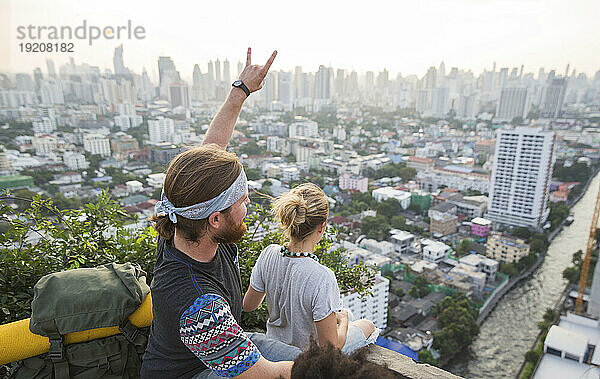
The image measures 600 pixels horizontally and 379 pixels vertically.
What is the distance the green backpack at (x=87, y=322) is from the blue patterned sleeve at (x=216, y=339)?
34 centimetres

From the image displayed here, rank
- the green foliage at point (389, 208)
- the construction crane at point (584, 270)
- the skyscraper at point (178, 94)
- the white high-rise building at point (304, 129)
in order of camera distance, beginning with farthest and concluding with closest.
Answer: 1. the white high-rise building at point (304, 129)
2. the green foliage at point (389, 208)
3. the skyscraper at point (178, 94)
4. the construction crane at point (584, 270)

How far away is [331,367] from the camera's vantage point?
478 mm

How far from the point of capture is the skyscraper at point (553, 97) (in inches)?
995

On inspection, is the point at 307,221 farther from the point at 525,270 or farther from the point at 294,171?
the point at 294,171

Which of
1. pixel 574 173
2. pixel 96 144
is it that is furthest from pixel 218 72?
pixel 574 173

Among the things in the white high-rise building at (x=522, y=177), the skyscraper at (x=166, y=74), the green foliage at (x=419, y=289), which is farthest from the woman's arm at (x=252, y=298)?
the white high-rise building at (x=522, y=177)

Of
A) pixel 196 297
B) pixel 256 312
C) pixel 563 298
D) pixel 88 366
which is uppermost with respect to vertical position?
pixel 196 297

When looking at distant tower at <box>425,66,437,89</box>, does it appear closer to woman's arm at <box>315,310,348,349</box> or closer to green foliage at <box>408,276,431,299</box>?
green foliage at <box>408,276,431,299</box>

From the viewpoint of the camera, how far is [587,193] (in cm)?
1705

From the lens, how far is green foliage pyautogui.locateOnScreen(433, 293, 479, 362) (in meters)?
7.70

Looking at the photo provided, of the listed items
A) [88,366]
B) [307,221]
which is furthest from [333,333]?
[88,366]

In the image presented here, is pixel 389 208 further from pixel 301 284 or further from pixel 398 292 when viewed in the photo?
pixel 301 284

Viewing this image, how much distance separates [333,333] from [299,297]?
0.10m

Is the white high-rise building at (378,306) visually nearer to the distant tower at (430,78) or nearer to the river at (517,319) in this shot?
the river at (517,319)
